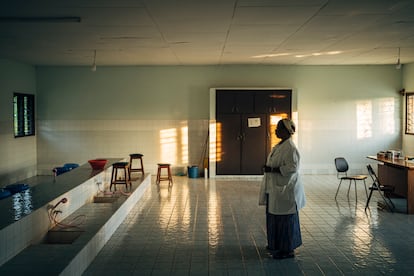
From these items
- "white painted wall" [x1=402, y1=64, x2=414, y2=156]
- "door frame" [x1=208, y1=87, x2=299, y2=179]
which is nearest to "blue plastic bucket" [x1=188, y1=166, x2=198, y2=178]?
"door frame" [x1=208, y1=87, x2=299, y2=179]

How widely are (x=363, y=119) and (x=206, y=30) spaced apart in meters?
5.82

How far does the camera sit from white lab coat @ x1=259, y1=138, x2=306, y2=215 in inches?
167

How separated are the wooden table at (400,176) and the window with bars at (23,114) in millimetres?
7435

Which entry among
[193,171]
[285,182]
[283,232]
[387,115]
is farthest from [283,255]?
[387,115]

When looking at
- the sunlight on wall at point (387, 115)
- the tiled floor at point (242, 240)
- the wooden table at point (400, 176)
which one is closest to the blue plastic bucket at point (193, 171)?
the tiled floor at point (242, 240)

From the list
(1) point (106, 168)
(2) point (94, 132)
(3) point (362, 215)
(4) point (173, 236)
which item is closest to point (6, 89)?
(2) point (94, 132)

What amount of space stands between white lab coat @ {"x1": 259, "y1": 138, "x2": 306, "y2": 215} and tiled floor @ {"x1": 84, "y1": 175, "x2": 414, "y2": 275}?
0.56 meters

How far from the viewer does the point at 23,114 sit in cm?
932

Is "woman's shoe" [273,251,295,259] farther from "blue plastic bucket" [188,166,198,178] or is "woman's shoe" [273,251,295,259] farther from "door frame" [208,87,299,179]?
"blue plastic bucket" [188,166,198,178]

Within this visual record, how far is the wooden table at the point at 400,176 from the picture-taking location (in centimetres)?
618

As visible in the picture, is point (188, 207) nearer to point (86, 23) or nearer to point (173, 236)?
point (173, 236)

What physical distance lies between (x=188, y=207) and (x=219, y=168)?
2863 mm

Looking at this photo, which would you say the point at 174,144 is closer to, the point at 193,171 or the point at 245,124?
the point at 193,171

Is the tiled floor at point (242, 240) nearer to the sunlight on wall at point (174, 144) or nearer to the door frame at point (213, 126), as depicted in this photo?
the door frame at point (213, 126)
